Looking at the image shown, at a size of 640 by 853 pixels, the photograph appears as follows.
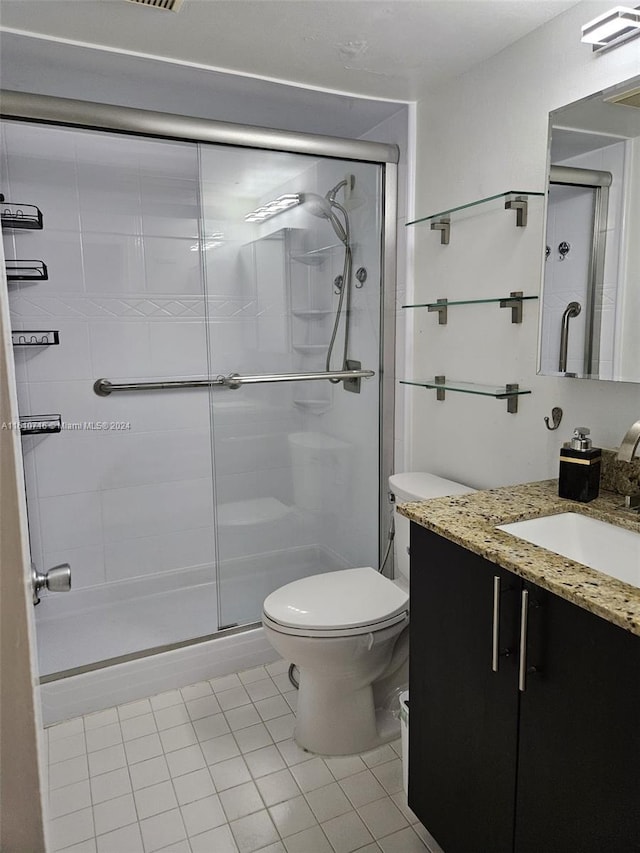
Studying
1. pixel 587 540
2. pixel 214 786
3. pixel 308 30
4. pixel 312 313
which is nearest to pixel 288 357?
pixel 312 313

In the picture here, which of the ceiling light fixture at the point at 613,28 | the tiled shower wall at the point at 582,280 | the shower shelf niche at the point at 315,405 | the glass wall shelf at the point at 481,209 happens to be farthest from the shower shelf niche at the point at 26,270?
the ceiling light fixture at the point at 613,28

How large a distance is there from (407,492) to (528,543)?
0.87 meters

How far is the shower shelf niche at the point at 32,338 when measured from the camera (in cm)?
250

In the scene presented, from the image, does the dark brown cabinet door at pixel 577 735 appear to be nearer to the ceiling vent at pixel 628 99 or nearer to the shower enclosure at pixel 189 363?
the ceiling vent at pixel 628 99

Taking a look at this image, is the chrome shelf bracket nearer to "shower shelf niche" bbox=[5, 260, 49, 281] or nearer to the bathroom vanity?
the bathroom vanity

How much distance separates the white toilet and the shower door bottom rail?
62cm

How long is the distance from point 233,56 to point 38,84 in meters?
0.74

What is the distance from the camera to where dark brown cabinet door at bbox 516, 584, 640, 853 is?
0.96 metres

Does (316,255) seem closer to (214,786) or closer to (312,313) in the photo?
(312,313)

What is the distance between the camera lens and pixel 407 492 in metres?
2.09

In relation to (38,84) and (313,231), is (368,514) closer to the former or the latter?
(313,231)

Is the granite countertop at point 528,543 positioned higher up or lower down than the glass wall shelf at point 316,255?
lower down

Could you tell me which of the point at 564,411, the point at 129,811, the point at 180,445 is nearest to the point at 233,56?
the point at 564,411

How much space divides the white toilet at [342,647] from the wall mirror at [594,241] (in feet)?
2.21
